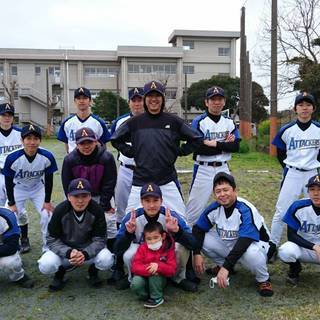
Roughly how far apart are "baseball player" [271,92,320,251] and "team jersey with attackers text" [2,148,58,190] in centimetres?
273

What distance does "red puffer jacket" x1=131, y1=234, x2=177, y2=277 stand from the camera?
3779 millimetres

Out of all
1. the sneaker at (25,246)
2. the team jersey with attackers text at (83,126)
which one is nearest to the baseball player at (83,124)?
the team jersey with attackers text at (83,126)

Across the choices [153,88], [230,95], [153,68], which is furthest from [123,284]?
[153,68]

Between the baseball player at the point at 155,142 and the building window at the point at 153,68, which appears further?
the building window at the point at 153,68

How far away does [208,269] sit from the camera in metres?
4.52

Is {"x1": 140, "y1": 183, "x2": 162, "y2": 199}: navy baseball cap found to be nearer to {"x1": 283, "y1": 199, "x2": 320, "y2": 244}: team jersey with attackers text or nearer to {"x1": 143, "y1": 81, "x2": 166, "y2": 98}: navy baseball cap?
{"x1": 143, "y1": 81, "x2": 166, "y2": 98}: navy baseball cap

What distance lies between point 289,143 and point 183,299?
2.12 metres

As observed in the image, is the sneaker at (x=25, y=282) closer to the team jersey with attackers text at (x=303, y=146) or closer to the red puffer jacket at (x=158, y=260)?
the red puffer jacket at (x=158, y=260)

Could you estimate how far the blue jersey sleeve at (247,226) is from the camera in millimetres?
3920

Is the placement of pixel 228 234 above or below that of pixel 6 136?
below

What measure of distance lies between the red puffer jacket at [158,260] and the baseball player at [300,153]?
142cm

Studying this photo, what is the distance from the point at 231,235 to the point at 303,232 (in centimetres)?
71

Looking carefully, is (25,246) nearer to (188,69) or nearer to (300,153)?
(300,153)

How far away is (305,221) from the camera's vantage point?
4090 mm
